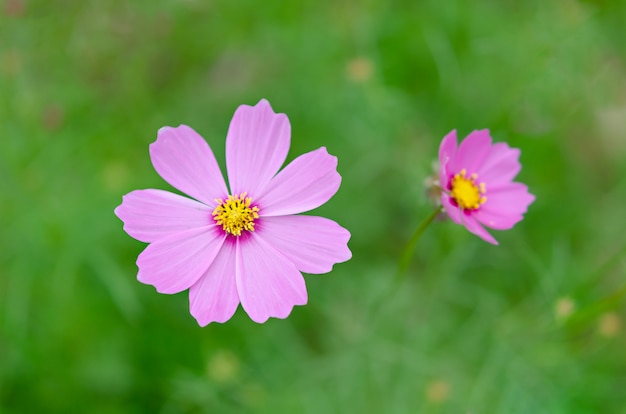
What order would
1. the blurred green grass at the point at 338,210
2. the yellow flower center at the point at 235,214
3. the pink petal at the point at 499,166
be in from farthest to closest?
the blurred green grass at the point at 338,210, the pink petal at the point at 499,166, the yellow flower center at the point at 235,214

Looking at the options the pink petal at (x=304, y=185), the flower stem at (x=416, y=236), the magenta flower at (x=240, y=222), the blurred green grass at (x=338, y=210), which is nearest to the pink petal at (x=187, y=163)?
the magenta flower at (x=240, y=222)

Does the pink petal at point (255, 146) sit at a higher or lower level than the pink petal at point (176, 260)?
higher

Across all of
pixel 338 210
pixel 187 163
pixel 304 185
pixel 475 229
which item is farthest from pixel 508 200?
pixel 338 210

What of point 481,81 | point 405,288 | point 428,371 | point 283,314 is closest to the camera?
point 283,314

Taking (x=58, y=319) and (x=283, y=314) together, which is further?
(x=58, y=319)

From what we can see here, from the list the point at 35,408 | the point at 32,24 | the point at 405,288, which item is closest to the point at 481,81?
the point at 405,288

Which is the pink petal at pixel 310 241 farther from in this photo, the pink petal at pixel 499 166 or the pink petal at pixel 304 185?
the pink petal at pixel 499 166

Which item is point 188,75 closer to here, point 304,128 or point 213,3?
point 213,3
